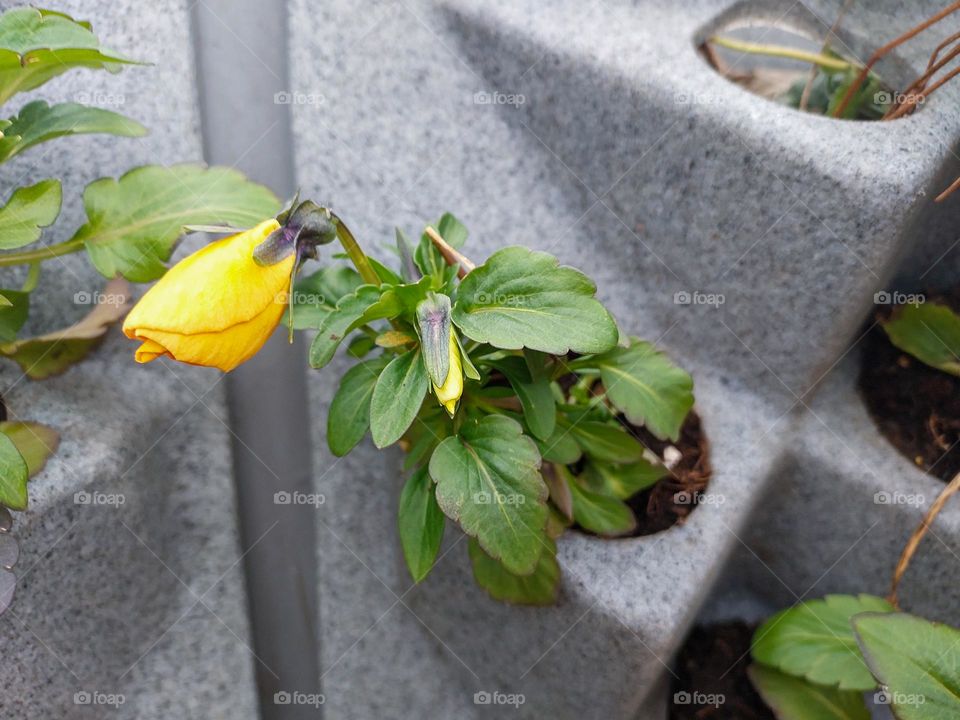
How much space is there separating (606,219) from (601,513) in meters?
0.45

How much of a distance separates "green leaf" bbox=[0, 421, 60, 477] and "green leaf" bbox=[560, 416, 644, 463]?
61 centimetres

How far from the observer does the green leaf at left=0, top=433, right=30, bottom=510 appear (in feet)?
2.71

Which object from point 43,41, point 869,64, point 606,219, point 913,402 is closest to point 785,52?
point 869,64

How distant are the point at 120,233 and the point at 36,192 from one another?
10 cm

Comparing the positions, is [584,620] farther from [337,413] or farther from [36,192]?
[36,192]

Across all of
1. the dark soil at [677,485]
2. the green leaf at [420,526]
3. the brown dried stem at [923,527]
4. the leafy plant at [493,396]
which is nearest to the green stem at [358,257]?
the leafy plant at [493,396]

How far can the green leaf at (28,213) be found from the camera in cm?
90

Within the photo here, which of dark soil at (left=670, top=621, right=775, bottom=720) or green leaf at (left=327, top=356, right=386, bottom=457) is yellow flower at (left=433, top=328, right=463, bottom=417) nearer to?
green leaf at (left=327, top=356, right=386, bottom=457)

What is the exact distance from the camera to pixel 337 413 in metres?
0.89

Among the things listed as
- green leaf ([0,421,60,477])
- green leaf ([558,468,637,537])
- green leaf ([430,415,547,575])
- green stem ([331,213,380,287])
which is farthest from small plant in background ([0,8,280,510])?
green leaf ([558,468,637,537])

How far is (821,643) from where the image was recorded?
1.01 m

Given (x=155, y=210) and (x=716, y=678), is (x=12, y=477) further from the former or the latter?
(x=716, y=678)

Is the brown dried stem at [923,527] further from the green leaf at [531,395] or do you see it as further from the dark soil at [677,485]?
the green leaf at [531,395]

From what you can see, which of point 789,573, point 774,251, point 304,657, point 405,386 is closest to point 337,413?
point 405,386
